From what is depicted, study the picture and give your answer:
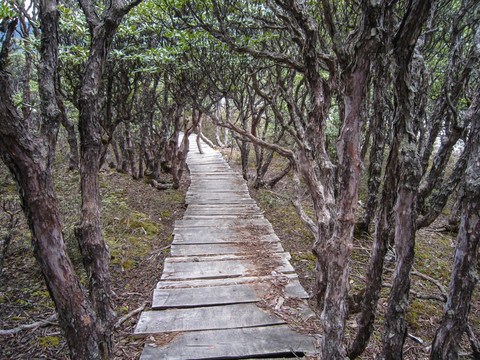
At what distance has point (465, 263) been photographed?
58.8 inches

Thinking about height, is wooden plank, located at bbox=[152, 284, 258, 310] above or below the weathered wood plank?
below

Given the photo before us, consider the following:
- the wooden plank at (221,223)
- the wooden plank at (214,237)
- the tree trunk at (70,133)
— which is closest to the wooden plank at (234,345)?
the wooden plank at (214,237)

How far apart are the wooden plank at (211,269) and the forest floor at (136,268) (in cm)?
28

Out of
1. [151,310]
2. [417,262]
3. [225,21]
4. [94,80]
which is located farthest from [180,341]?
[225,21]

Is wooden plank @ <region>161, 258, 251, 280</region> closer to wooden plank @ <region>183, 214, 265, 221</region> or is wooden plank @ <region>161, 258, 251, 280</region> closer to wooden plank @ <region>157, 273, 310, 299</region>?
wooden plank @ <region>157, 273, 310, 299</region>

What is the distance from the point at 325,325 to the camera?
6.75 feet

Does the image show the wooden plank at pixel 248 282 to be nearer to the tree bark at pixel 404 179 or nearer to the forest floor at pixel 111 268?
the forest floor at pixel 111 268

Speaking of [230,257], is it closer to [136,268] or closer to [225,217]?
[136,268]

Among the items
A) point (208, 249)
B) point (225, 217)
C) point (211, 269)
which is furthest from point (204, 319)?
point (225, 217)

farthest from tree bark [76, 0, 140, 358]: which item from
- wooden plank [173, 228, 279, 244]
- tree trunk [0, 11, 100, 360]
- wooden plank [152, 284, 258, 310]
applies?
wooden plank [173, 228, 279, 244]

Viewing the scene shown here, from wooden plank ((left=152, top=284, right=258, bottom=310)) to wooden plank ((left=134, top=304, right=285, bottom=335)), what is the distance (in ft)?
0.25

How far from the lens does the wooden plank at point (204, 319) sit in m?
2.87

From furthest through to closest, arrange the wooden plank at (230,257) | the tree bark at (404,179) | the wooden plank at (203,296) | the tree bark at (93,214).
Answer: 1. the wooden plank at (230,257)
2. the wooden plank at (203,296)
3. the tree bark at (93,214)
4. the tree bark at (404,179)

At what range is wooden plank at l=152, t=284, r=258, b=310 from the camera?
324 cm
